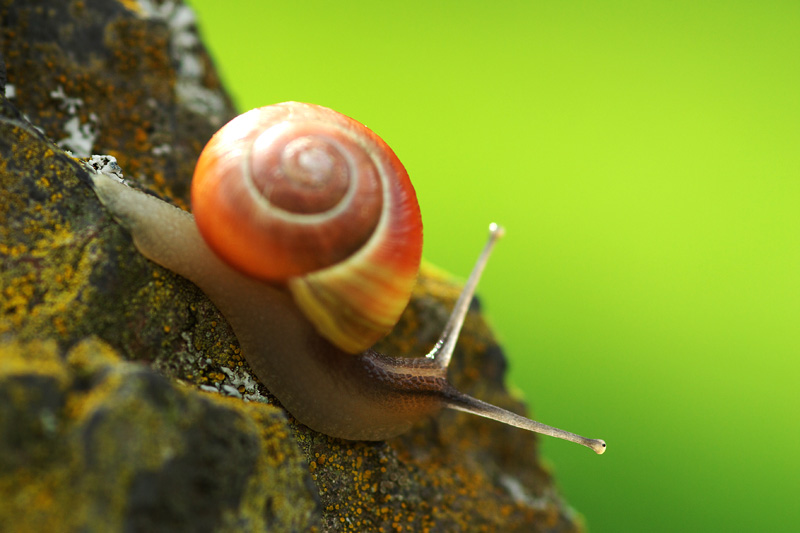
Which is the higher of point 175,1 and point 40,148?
point 175,1

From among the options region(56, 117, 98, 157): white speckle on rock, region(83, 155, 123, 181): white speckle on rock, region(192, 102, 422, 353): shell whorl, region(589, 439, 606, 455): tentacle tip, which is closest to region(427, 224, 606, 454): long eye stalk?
region(589, 439, 606, 455): tentacle tip

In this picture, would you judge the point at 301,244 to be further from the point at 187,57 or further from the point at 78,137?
the point at 187,57

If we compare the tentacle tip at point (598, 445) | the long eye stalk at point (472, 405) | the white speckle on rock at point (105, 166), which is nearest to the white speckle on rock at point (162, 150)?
the white speckle on rock at point (105, 166)

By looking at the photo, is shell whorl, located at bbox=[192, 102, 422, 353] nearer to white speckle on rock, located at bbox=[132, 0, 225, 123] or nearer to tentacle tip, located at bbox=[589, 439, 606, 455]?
tentacle tip, located at bbox=[589, 439, 606, 455]

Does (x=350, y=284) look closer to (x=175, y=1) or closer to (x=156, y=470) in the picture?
(x=156, y=470)

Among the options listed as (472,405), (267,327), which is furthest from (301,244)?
(472,405)

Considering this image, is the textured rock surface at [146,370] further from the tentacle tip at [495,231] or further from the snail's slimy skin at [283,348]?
the tentacle tip at [495,231]

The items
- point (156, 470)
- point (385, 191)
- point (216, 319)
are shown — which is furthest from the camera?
point (216, 319)

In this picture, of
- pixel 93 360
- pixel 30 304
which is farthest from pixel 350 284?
pixel 30 304

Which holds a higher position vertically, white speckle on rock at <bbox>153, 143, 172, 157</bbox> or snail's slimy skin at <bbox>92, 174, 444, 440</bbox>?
white speckle on rock at <bbox>153, 143, 172, 157</bbox>
